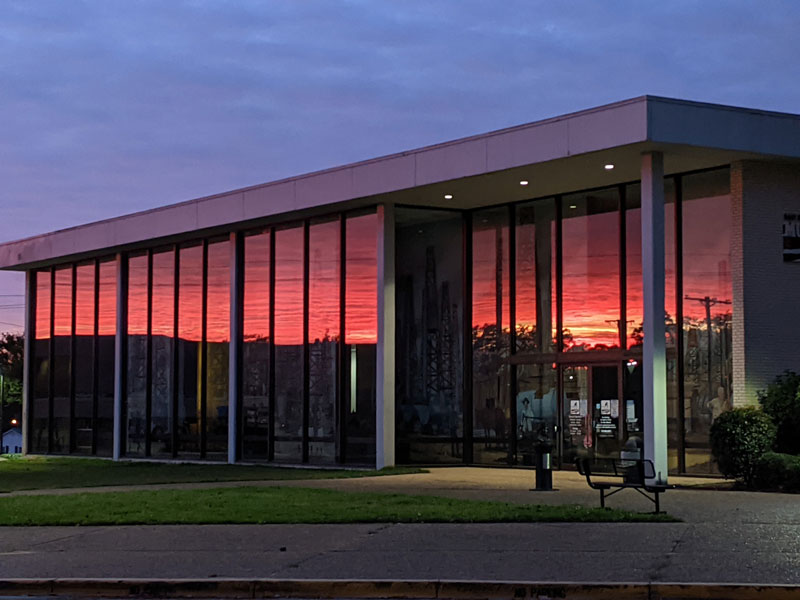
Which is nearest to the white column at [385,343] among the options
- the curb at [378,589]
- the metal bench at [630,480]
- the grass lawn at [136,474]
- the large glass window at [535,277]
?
the grass lawn at [136,474]

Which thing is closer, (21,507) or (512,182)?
(21,507)

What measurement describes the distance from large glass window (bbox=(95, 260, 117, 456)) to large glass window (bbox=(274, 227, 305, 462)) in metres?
8.52

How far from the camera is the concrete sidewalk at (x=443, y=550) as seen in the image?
1159cm

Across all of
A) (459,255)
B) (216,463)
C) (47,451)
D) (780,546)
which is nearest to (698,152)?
(459,255)

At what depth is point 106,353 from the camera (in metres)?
39.0

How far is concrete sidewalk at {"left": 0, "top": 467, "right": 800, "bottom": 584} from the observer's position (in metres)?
11.6

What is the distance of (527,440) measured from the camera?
29.1 metres

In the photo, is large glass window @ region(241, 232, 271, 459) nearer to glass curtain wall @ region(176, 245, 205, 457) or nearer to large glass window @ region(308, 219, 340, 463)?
large glass window @ region(308, 219, 340, 463)

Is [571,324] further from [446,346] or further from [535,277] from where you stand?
[446,346]

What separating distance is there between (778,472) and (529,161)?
7.90 meters

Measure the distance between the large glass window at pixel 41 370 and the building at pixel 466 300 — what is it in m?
2.14

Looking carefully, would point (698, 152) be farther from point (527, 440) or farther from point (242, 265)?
point (242, 265)

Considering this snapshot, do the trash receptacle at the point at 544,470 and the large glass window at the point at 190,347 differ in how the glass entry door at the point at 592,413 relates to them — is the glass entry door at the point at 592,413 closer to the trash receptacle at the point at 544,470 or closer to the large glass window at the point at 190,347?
the trash receptacle at the point at 544,470

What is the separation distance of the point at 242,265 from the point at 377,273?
18.1 ft
